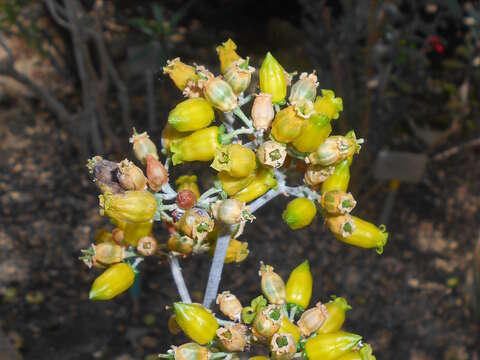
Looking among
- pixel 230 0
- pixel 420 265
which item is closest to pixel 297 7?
pixel 230 0

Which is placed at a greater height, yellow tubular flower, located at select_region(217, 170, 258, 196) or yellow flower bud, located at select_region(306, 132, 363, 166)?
yellow flower bud, located at select_region(306, 132, 363, 166)

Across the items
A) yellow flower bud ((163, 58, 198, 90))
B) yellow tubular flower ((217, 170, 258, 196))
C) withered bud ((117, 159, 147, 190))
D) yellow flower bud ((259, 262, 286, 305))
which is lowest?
yellow flower bud ((259, 262, 286, 305))

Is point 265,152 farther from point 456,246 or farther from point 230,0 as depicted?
point 230,0

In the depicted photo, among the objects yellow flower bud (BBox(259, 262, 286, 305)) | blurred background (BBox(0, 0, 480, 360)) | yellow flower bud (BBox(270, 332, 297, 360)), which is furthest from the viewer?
blurred background (BBox(0, 0, 480, 360))

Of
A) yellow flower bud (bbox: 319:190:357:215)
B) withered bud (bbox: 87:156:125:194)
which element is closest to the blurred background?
withered bud (bbox: 87:156:125:194)

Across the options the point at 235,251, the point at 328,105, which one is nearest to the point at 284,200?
the point at 235,251

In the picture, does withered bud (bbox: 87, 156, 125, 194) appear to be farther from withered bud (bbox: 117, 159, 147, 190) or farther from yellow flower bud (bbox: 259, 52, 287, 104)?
yellow flower bud (bbox: 259, 52, 287, 104)

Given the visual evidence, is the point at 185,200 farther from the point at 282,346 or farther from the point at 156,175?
the point at 282,346
